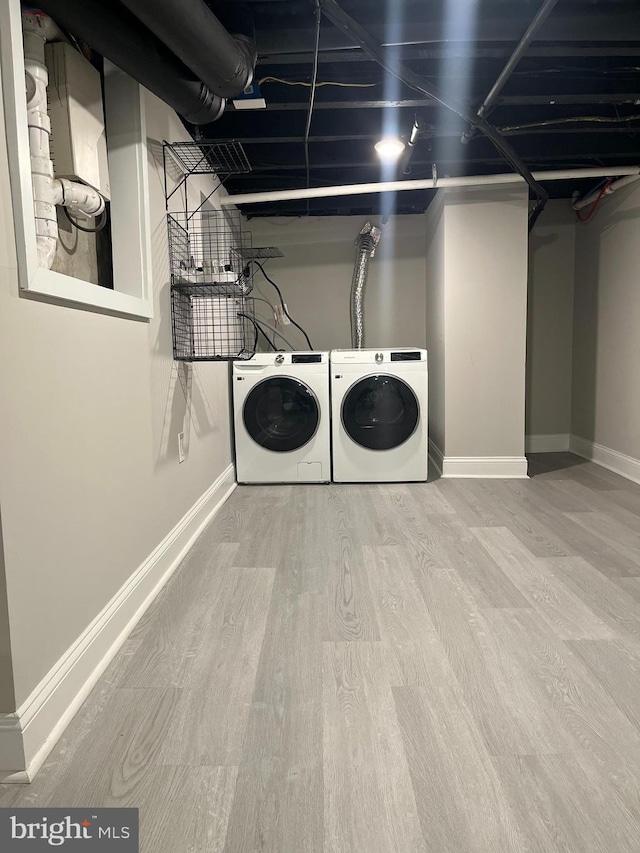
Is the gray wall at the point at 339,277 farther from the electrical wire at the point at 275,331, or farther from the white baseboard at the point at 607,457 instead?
the white baseboard at the point at 607,457

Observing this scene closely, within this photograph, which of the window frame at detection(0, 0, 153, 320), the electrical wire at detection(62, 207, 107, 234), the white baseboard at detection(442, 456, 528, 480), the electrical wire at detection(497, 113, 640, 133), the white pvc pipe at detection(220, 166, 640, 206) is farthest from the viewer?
the white baseboard at detection(442, 456, 528, 480)

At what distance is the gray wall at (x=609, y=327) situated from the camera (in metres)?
3.62

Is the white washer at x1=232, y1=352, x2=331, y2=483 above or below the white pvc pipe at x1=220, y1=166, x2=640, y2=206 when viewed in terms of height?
below

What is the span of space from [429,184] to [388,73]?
104cm

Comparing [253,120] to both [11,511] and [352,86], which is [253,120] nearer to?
[352,86]

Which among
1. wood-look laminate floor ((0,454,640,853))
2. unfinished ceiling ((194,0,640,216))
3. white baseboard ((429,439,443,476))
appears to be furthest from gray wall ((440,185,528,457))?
wood-look laminate floor ((0,454,640,853))

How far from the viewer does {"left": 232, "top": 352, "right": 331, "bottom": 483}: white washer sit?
364 centimetres

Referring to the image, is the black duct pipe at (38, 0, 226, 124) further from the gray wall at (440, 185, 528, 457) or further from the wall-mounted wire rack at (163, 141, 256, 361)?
the gray wall at (440, 185, 528, 457)

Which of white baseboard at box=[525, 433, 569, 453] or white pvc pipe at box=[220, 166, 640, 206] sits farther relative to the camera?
white baseboard at box=[525, 433, 569, 453]

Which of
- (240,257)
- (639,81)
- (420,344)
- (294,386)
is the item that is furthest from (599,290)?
(240,257)

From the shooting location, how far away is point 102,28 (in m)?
1.47

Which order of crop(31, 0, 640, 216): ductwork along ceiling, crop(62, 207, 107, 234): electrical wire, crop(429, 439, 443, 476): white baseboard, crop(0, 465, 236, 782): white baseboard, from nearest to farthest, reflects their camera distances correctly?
crop(0, 465, 236, 782): white baseboard, crop(31, 0, 640, 216): ductwork along ceiling, crop(62, 207, 107, 234): electrical wire, crop(429, 439, 443, 476): white baseboard

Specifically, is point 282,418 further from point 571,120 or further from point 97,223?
point 571,120

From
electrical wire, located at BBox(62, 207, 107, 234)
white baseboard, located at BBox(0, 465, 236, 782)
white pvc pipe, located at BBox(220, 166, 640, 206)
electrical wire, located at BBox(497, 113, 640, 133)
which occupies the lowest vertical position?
white baseboard, located at BBox(0, 465, 236, 782)
